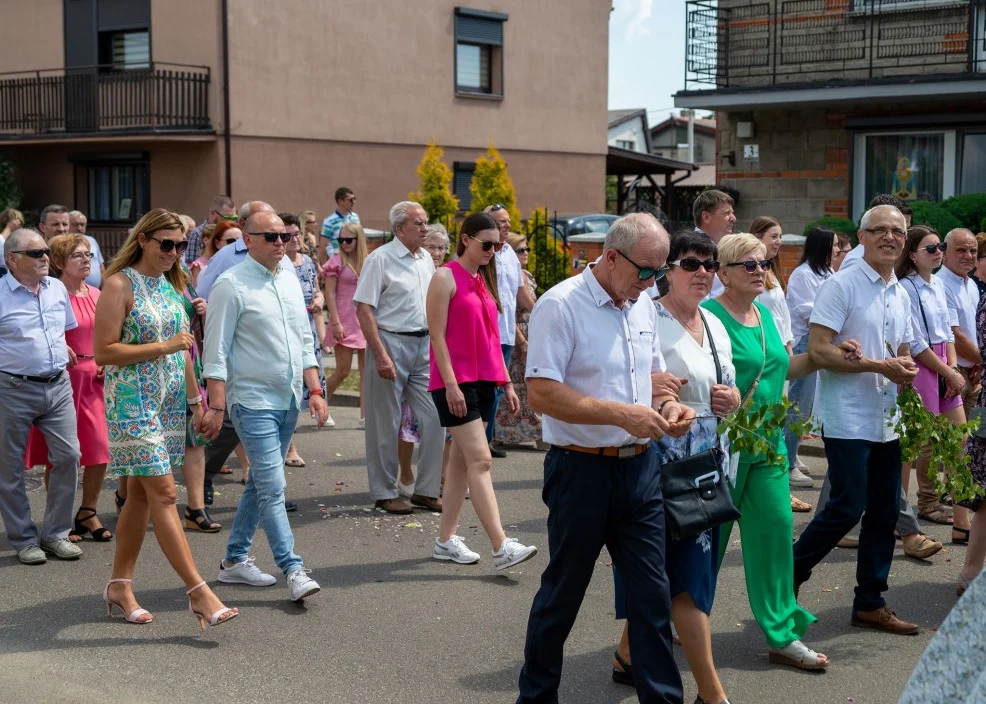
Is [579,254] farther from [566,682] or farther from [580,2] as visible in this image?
[580,2]

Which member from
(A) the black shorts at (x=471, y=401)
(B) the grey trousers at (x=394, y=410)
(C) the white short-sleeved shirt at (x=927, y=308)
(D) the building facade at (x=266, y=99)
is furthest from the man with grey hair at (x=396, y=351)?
(D) the building facade at (x=266, y=99)

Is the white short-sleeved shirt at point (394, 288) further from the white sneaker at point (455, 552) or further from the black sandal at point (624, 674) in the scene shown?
the black sandal at point (624, 674)

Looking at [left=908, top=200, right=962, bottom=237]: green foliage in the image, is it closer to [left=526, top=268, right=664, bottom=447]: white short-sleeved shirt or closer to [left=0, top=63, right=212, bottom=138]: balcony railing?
[left=526, top=268, right=664, bottom=447]: white short-sleeved shirt

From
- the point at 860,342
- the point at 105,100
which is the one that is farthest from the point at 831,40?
the point at 105,100

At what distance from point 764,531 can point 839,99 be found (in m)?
13.8

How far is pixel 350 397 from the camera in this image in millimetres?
14625

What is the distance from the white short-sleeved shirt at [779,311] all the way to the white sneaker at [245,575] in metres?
3.10

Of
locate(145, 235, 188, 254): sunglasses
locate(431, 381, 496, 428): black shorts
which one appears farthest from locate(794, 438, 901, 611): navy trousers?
locate(145, 235, 188, 254): sunglasses

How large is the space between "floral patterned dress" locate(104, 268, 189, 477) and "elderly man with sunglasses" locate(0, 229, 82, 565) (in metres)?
1.53

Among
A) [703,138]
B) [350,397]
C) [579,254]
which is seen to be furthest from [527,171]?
[703,138]

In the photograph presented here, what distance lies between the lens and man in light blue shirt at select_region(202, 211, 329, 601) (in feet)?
22.2

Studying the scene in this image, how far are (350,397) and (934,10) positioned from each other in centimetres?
997

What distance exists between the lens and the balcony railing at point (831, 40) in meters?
17.9

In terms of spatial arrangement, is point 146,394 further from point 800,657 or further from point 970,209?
point 970,209
